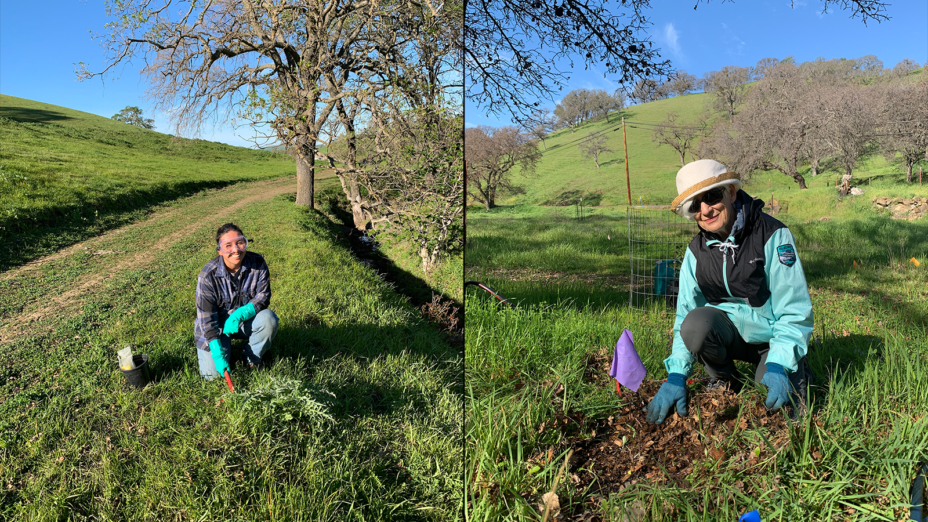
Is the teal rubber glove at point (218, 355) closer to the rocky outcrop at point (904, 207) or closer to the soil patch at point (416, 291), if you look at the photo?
the soil patch at point (416, 291)

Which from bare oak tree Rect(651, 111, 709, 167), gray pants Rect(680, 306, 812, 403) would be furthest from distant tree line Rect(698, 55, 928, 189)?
gray pants Rect(680, 306, 812, 403)

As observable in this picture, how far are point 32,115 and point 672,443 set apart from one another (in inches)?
1972

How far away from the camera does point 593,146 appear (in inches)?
1476

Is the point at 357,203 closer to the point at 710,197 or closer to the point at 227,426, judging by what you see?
the point at 227,426

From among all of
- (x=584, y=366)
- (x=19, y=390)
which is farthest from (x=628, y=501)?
(x=19, y=390)

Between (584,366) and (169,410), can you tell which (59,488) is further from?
(584,366)

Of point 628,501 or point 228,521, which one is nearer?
point 628,501

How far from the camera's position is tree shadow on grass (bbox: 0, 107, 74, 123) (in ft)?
108

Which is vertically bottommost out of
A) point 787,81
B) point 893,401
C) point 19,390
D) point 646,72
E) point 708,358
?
point 19,390

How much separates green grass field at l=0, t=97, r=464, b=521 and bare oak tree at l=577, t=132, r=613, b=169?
105 ft

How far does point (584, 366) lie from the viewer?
2.73 m

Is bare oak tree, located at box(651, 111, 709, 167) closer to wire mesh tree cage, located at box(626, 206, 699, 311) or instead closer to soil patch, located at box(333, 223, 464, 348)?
soil patch, located at box(333, 223, 464, 348)


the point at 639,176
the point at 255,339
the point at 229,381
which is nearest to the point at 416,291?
the point at 255,339

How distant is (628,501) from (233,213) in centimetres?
1736
